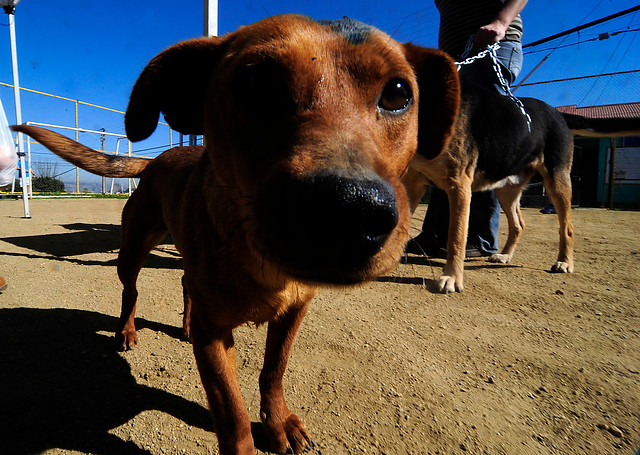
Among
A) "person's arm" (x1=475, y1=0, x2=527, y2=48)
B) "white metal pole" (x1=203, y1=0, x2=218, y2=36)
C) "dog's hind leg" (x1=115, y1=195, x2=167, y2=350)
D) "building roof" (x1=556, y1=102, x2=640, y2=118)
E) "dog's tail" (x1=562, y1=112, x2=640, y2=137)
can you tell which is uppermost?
"building roof" (x1=556, y1=102, x2=640, y2=118)

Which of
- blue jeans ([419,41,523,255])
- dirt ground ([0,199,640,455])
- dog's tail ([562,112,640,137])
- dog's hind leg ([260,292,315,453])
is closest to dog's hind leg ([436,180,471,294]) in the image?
dirt ground ([0,199,640,455])

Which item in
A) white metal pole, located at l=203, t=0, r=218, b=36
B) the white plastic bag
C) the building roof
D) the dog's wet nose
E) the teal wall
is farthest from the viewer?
the building roof

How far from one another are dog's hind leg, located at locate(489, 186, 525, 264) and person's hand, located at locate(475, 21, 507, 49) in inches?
80.4

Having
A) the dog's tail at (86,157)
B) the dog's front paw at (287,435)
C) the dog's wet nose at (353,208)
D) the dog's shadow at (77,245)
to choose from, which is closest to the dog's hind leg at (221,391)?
the dog's front paw at (287,435)

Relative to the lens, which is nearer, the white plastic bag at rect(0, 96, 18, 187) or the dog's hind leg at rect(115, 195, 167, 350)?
the dog's hind leg at rect(115, 195, 167, 350)

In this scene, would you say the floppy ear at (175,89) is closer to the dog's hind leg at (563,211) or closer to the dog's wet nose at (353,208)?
the dog's wet nose at (353,208)

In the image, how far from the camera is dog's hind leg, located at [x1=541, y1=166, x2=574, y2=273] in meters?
3.84

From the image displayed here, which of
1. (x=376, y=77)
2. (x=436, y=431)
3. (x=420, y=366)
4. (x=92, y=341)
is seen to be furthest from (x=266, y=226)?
(x=92, y=341)

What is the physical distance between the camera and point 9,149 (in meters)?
2.63

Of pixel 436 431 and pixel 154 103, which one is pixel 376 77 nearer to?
pixel 154 103

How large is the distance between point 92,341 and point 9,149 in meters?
1.68

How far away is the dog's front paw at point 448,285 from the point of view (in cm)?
305

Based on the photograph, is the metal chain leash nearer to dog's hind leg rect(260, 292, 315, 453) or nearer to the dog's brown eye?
the dog's brown eye

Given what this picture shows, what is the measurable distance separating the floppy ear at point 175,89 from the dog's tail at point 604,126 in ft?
15.8
